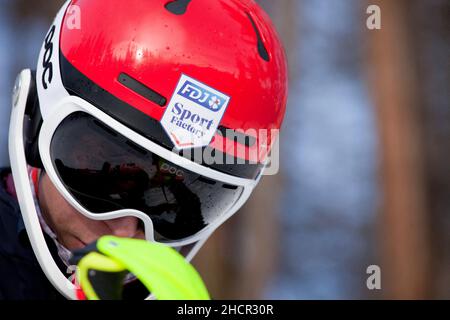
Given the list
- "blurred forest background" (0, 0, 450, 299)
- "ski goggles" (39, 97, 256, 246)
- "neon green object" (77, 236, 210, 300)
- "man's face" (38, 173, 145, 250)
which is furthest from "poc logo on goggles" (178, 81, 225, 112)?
"blurred forest background" (0, 0, 450, 299)

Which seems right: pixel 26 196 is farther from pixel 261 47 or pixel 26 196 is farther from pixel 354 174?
pixel 354 174

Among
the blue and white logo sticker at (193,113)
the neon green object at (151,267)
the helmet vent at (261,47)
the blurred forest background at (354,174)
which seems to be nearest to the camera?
the neon green object at (151,267)

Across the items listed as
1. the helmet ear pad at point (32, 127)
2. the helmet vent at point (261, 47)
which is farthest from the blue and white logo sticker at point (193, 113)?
the helmet ear pad at point (32, 127)

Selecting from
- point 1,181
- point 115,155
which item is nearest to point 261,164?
point 115,155

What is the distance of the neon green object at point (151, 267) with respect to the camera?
3.12 feet

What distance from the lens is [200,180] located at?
1458mm

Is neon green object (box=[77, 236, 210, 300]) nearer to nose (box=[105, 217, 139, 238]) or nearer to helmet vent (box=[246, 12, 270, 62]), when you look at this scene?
nose (box=[105, 217, 139, 238])

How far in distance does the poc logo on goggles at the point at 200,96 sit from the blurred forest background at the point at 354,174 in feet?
11.1

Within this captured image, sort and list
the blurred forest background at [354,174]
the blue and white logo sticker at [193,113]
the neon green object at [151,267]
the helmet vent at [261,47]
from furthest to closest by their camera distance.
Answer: the blurred forest background at [354,174]
the helmet vent at [261,47]
the blue and white logo sticker at [193,113]
the neon green object at [151,267]

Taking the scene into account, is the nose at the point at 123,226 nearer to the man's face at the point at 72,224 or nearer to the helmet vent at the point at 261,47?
the man's face at the point at 72,224

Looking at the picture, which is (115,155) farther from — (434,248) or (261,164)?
(434,248)

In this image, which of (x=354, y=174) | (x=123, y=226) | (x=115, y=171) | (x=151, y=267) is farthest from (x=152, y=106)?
(x=354, y=174)

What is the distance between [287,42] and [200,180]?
141 inches

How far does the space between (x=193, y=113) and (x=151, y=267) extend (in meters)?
0.52
